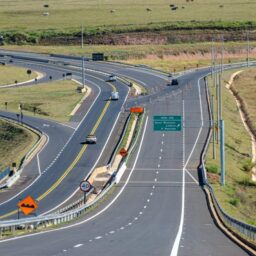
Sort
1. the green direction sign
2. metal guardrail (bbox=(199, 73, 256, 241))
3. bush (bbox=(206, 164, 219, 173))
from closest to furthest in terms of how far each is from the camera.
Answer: metal guardrail (bbox=(199, 73, 256, 241)), bush (bbox=(206, 164, 219, 173)), the green direction sign

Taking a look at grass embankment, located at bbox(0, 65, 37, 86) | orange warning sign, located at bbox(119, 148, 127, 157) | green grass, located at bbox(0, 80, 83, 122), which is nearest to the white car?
green grass, located at bbox(0, 80, 83, 122)

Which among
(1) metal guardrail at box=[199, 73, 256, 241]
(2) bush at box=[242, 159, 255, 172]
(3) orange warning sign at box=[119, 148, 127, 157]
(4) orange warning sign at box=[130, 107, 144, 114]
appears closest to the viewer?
(1) metal guardrail at box=[199, 73, 256, 241]

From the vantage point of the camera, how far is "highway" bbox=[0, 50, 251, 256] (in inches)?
1507

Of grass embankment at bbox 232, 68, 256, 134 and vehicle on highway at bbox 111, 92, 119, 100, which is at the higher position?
vehicle on highway at bbox 111, 92, 119, 100

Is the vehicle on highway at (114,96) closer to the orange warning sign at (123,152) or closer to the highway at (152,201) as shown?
the highway at (152,201)

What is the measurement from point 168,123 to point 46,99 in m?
40.5

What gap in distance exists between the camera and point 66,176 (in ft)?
274

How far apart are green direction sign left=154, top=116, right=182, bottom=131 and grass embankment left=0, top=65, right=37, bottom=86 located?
202 feet

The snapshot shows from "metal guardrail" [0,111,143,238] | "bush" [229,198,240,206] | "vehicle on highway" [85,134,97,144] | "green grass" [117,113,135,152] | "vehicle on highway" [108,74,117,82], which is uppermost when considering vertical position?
"metal guardrail" [0,111,143,238]

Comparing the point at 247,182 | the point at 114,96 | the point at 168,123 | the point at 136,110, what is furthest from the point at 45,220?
the point at 114,96

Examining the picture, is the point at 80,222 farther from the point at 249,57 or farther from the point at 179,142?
the point at 249,57

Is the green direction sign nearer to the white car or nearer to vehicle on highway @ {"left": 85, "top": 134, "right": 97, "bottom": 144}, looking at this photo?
vehicle on highway @ {"left": 85, "top": 134, "right": 97, "bottom": 144}

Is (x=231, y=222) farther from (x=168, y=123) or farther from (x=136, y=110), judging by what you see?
(x=136, y=110)

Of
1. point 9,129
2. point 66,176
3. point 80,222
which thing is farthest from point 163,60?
point 80,222
